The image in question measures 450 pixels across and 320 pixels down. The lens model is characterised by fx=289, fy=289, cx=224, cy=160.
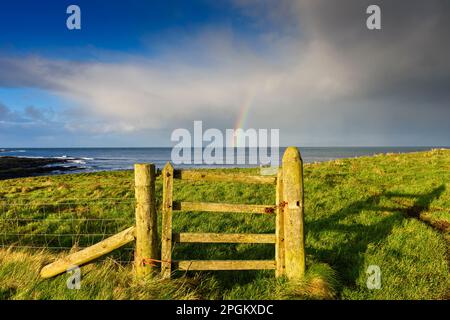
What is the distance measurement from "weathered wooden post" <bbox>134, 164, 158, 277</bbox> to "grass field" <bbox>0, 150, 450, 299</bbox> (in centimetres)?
36

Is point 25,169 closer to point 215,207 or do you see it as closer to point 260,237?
point 215,207

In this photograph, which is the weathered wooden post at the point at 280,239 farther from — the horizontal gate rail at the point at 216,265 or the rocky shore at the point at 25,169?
the rocky shore at the point at 25,169

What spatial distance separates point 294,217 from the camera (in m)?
5.26

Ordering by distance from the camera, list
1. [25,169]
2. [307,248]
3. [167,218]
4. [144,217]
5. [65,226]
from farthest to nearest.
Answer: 1. [25,169]
2. [65,226]
3. [307,248]
4. [167,218]
5. [144,217]

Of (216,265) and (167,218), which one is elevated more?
(167,218)

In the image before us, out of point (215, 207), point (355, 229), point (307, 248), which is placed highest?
point (215, 207)

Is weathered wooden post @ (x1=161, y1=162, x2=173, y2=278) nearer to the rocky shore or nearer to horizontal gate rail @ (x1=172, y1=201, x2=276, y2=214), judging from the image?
horizontal gate rail @ (x1=172, y1=201, x2=276, y2=214)

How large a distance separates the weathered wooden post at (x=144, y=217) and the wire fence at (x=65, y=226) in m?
1.76

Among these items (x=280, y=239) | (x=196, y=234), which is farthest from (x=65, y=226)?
(x=280, y=239)

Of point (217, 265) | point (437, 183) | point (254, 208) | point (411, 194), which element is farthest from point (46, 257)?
point (437, 183)

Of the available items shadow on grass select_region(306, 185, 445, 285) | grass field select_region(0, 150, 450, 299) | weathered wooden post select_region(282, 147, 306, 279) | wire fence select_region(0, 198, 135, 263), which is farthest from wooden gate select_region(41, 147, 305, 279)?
wire fence select_region(0, 198, 135, 263)

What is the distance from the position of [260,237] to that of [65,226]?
718 cm

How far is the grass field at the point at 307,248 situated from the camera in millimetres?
4820
